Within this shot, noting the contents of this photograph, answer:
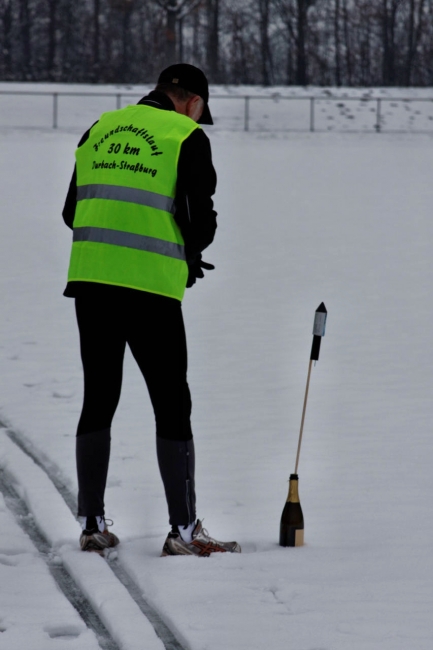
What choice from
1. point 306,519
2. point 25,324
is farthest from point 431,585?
point 25,324

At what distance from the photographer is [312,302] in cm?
1123

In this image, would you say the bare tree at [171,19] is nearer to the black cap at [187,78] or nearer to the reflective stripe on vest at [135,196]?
the black cap at [187,78]

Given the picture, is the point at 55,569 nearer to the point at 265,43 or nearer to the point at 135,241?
the point at 135,241

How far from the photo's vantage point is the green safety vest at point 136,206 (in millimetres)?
4000

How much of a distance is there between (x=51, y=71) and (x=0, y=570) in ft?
133

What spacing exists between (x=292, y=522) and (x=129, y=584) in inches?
29.4

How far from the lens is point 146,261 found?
13.2 ft

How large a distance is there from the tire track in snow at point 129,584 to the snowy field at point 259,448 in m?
0.03

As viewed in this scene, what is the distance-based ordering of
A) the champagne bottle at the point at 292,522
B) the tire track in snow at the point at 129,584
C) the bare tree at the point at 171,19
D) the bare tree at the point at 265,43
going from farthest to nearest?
the bare tree at the point at 265,43 → the bare tree at the point at 171,19 → the champagne bottle at the point at 292,522 → the tire track in snow at the point at 129,584

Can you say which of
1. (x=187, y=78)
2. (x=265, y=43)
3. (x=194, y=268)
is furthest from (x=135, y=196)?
(x=265, y=43)

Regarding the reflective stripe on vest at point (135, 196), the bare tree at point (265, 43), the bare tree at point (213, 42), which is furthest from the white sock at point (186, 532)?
the bare tree at point (265, 43)

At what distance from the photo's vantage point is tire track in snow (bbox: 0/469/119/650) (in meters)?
3.61

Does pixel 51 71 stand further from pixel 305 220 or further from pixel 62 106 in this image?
pixel 305 220

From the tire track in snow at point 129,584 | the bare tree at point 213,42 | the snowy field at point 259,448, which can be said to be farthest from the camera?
the bare tree at point 213,42
